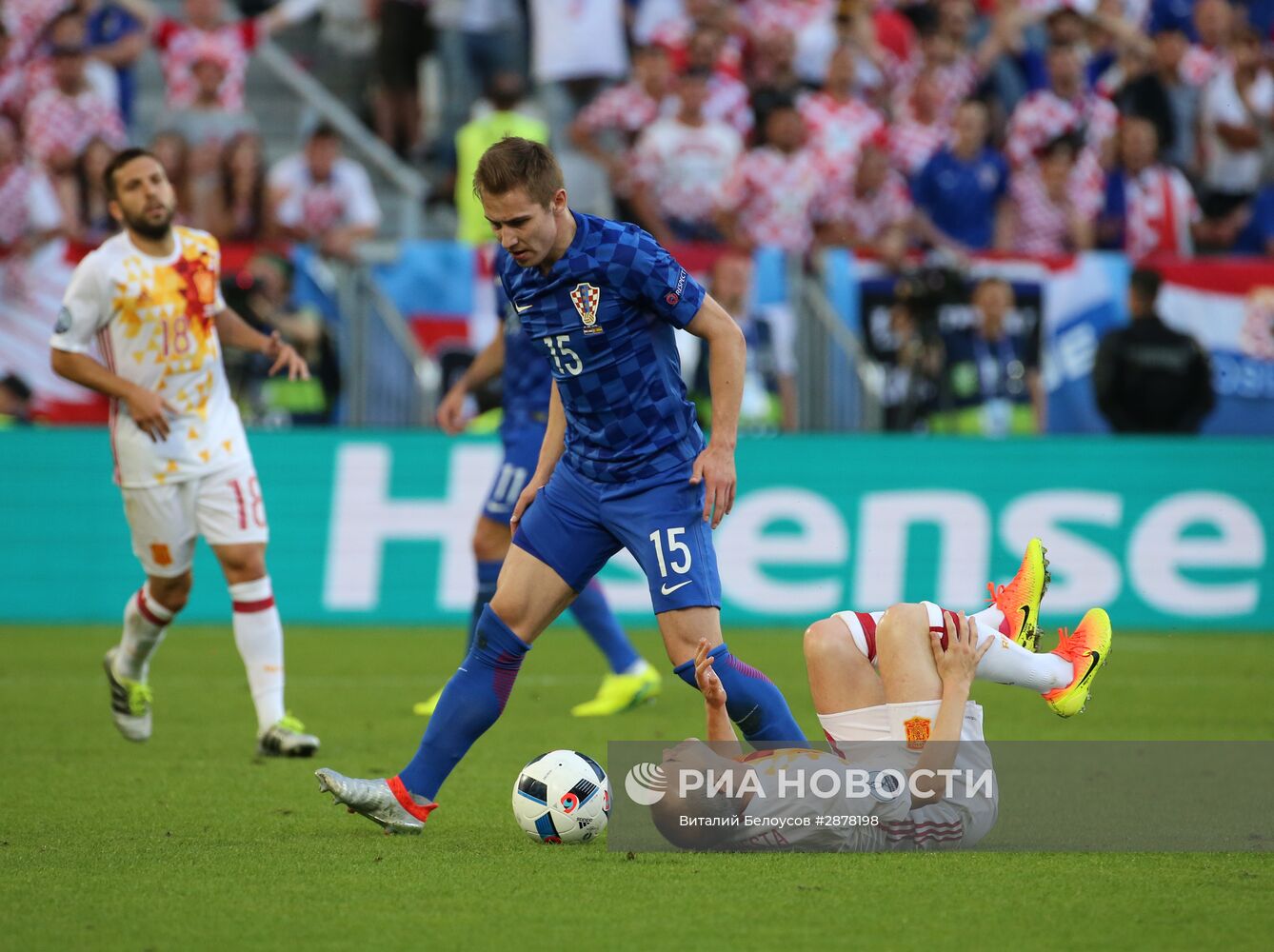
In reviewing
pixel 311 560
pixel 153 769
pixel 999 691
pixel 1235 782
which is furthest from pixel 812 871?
pixel 311 560

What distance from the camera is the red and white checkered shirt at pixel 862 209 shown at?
15320 millimetres

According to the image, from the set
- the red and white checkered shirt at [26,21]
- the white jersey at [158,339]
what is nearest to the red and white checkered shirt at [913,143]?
the red and white checkered shirt at [26,21]

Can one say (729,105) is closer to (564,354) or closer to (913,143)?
(913,143)

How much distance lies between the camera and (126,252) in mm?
7793

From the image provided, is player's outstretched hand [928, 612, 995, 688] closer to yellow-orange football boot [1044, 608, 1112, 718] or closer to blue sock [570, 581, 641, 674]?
yellow-orange football boot [1044, 608, 1112, 718]

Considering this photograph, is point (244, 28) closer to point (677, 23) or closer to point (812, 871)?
point (677, 23)

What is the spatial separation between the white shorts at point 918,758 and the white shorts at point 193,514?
10.5 ft

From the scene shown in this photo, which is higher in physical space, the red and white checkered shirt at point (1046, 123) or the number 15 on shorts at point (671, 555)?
the red and white checkered shirt at point (1046, 123)

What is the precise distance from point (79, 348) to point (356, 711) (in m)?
2.51

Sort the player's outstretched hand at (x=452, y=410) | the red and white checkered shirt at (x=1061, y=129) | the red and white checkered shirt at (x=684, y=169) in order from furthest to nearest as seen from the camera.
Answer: the red and white checkered shirt at (x=1061, y=129) < the red and white checkered shirt at (x=684, y=169) < the player's outstretched hand at (x=452, y=410)

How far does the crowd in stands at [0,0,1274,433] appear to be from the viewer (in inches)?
576

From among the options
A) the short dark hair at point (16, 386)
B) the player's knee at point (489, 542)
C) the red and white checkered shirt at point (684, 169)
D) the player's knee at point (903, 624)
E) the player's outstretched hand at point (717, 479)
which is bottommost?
the player's knee at point (489, 542)

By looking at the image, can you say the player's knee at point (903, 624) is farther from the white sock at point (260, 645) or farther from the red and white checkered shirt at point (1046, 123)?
the red and white checkered shirt at point (1046, 123)

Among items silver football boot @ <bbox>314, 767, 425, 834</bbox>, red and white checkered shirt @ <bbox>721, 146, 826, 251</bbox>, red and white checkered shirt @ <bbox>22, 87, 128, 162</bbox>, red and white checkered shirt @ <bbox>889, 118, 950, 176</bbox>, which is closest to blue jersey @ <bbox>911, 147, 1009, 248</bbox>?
red and white checkered shirt @ <bbox>889, 118, 950, 176</bbox>
